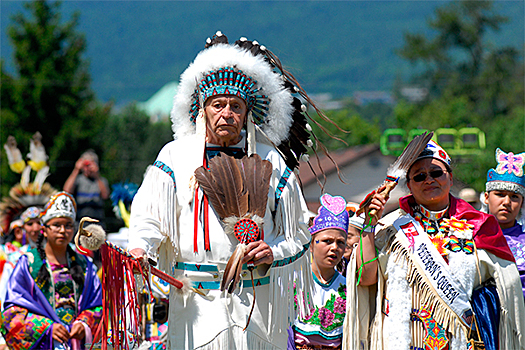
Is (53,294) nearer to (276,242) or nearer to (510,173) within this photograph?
(276,242)

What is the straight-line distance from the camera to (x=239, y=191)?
335 centimetres

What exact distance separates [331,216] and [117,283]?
1.80 meters

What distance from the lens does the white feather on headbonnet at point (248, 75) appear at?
11.6ft

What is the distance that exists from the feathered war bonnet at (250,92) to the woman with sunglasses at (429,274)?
0.63 metres

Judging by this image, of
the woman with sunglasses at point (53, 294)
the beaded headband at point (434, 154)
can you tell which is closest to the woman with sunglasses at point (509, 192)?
the beaded headband at point (434, 154)

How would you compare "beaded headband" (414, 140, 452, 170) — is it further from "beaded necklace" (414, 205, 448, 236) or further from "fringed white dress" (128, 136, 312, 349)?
"fringed white dress" (128, 136, 312, 349)

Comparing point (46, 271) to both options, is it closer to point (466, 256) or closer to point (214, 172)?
point (214, 172)

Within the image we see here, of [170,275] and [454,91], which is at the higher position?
[454,91]

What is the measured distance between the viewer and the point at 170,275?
3.48m

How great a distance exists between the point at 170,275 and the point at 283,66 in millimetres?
1308

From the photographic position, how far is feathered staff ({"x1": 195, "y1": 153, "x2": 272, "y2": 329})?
329 cm

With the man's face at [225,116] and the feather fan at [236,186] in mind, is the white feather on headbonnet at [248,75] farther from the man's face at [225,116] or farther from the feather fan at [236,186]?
the feather fan at [236,186]

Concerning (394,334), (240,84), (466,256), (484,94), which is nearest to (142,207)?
(240,84)

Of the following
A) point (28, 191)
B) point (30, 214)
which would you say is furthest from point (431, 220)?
point (28, 191)
